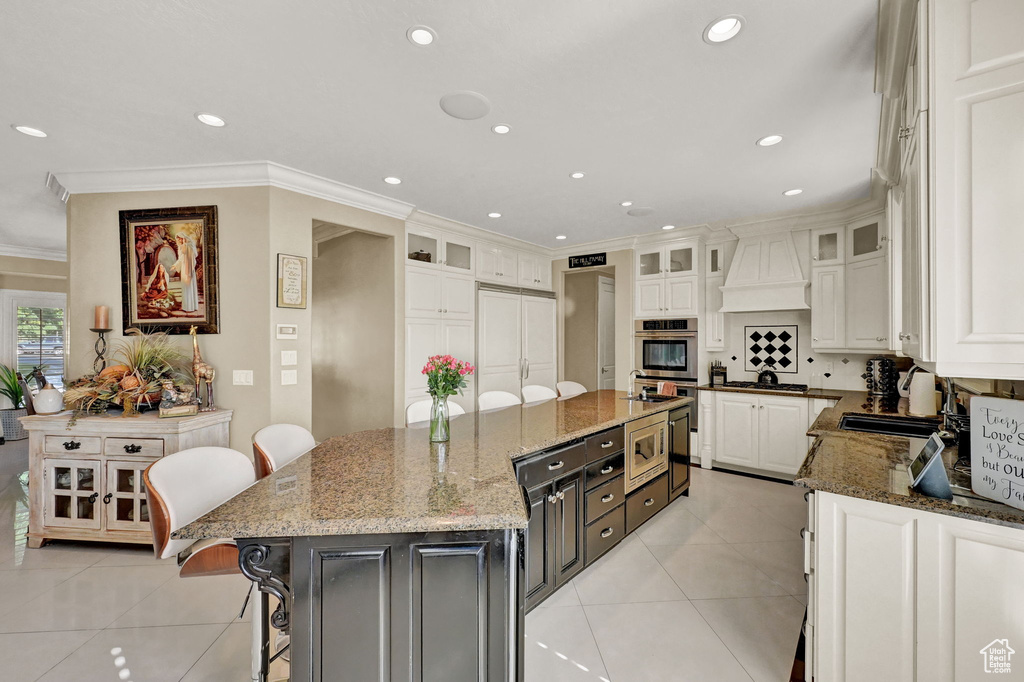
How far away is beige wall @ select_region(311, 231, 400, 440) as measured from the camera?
13.5 feet

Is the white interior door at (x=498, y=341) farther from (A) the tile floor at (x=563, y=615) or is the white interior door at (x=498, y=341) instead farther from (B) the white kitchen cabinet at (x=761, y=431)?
(A) the tile floor at (x=563, y=615)

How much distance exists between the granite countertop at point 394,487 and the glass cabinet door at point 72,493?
2141 millimetres

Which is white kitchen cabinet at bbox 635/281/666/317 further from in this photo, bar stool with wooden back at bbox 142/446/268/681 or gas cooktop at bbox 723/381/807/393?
bar stool with wooden back at bbox 142/446/268/681

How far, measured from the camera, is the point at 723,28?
5.56 feet

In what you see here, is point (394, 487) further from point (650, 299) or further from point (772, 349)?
point (772, 349)

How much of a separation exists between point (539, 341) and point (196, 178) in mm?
3889

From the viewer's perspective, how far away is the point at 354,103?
225 cm

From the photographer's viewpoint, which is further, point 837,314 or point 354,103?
point 837,314

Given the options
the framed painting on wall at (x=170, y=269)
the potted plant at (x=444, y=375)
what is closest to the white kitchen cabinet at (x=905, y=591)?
the potted plant at (x=444, y=375)

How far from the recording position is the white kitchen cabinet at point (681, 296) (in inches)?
190

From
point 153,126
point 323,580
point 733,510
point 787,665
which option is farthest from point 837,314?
point 153,126

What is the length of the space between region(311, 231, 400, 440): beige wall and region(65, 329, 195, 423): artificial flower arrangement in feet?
4.67

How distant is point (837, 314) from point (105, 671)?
551 cm

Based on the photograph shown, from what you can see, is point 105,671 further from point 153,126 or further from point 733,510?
point 733,510
